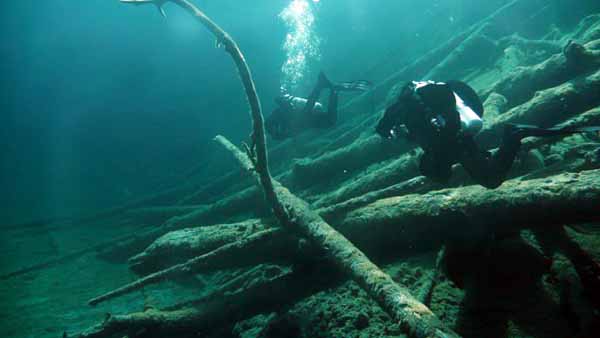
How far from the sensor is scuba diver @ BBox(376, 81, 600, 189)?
2.65 meters

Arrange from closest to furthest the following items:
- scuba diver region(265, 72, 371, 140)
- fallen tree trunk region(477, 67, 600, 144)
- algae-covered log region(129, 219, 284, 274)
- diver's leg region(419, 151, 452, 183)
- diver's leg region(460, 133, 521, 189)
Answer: diver's leg region(460, 133, 521, 189), diver's leg region(419, 151, 452, 183), algae-covered log region(129, 219, 284, 274), fallen tree trunk region(477, 67, 600, 144), scuba diver region(265, 72, 371, 140)

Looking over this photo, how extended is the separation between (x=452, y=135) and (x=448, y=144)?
0.28 ft

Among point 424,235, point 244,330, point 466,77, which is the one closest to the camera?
point 424,235

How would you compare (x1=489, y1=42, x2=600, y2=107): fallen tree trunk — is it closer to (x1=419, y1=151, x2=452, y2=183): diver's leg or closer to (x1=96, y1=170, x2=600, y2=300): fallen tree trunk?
(x1=96, y1=170, x2=600, y2=300): fallen tree trunk

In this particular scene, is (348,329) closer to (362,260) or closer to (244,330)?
(362,260)

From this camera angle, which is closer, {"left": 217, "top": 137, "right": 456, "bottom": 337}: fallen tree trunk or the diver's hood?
{"left": 217, "top": 137, "right": 456, "bottom": 337}: fallen tree trunk

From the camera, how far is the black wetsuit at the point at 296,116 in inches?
260

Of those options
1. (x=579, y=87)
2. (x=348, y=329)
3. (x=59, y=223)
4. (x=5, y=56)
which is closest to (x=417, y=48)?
(x=579, y=87)

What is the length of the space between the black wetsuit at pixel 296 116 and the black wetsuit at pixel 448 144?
3781 millimetres

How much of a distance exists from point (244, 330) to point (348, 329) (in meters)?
1.16

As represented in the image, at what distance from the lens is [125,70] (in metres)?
22.5

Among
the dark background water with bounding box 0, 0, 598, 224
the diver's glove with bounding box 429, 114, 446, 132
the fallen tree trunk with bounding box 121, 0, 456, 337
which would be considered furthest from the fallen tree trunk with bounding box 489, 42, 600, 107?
the dark background water with bounding box 0, 0, 598, 224

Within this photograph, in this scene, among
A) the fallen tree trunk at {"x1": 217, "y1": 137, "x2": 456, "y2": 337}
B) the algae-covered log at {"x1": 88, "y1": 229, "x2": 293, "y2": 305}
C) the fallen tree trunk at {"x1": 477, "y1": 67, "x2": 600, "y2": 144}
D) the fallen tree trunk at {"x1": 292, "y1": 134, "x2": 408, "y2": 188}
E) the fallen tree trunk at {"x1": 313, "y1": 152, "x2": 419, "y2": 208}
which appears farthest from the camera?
the fallen tree trunk at {"x1": 292, "y1": 134, "x2": 408, "y2": 188}

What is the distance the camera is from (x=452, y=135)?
106 inches
